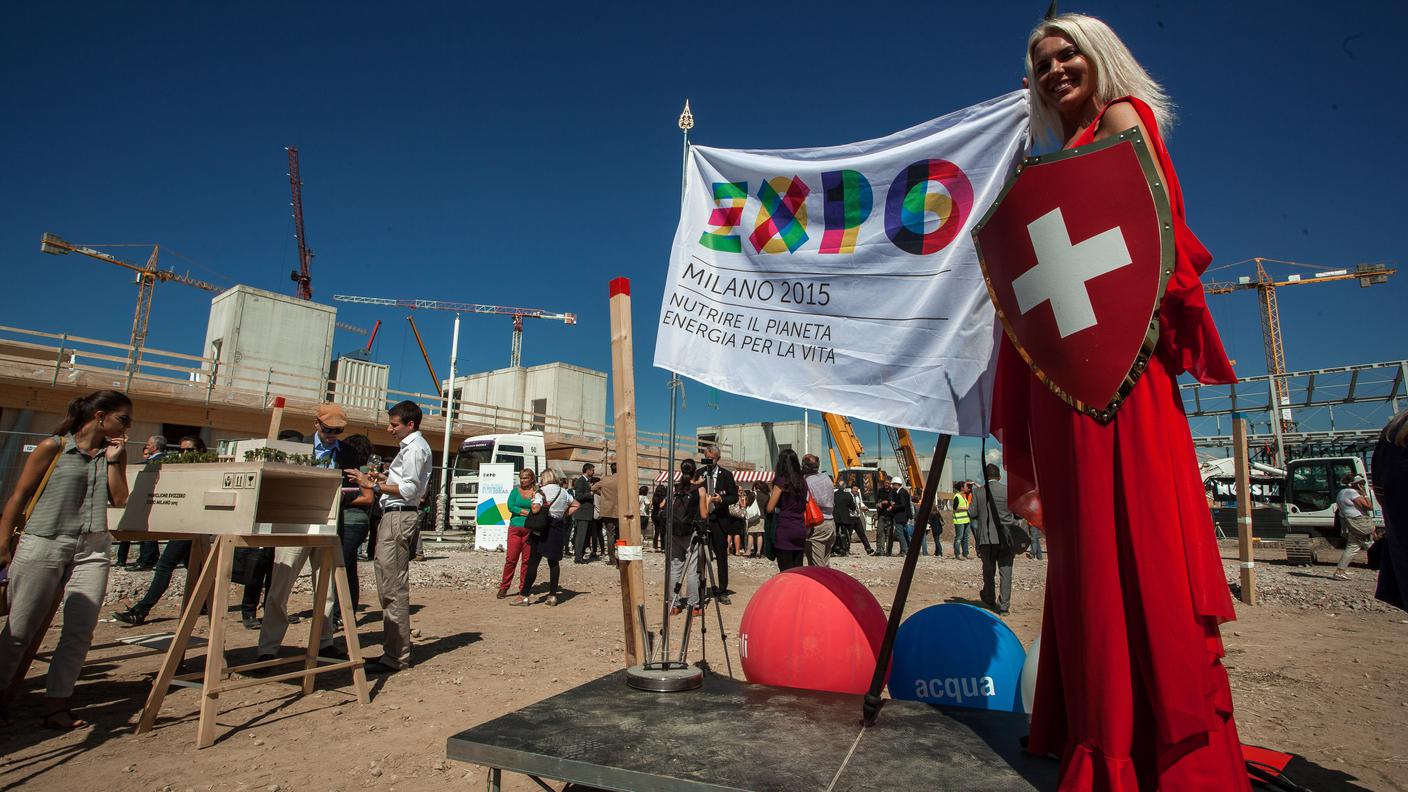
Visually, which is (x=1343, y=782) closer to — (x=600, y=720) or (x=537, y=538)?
(x=600, y=720)

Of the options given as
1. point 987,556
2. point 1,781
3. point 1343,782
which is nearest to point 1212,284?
point 987,556

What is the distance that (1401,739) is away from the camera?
405cm

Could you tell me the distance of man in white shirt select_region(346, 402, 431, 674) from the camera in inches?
207

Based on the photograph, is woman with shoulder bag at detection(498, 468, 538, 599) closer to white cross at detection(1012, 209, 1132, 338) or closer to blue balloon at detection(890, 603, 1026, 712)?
blue balloon at detection(890, 603, 1026, 712)

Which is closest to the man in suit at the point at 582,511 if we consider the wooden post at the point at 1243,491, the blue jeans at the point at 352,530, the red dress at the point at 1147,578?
the blue jeans at the point at 352,530

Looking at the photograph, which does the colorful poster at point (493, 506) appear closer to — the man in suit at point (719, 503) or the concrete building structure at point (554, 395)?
the man in suit at point (719, 503)

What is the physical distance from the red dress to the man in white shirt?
469cm

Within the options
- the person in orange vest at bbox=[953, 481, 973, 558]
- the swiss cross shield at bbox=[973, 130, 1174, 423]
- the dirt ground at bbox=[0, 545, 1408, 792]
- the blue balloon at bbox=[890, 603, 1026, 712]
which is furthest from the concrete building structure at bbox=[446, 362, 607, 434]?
the swiss cross shield at bbox=[973, 130, 1174, 423]

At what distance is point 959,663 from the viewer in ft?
10.5

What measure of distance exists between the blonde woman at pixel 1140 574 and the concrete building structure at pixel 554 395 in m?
35.7

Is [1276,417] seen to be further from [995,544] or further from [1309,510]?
[995,544]

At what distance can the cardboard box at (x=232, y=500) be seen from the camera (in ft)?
12.6

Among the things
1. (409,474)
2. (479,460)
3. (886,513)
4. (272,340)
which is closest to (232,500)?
(409,474)

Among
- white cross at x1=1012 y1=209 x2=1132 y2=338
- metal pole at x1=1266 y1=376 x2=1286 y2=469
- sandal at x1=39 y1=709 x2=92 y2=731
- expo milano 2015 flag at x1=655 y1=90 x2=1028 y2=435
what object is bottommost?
sandal at x1=39 y1=709 x2=92 y2=731
